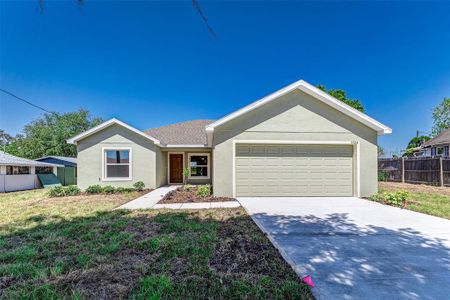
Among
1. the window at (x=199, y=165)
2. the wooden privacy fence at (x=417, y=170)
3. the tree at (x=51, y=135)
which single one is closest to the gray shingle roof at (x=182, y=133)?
the window at (x=199, y=165)

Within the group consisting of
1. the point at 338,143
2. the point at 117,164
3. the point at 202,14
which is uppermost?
the point at 202,14

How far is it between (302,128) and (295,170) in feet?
6.13

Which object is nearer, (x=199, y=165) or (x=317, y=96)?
(x=317, y=96)

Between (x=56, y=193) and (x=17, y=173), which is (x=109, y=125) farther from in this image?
(x=17, y=173)

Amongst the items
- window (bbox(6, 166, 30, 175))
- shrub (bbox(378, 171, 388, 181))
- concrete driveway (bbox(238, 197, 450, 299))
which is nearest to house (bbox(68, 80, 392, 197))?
concrete driveway (bbox(238, 197, 450, 299))

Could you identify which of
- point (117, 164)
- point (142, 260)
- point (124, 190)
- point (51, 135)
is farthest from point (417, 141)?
point (51, 135)

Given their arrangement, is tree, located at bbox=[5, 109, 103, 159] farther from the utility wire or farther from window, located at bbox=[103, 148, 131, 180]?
the utility wire

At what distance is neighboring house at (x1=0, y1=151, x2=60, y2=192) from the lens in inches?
539

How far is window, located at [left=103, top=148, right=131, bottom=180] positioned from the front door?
366 centimetres

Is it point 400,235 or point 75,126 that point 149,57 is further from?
point 75,126

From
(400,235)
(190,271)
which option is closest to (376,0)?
(400,235)

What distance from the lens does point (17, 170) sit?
48.9ft

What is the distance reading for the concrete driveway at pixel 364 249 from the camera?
2.81 m

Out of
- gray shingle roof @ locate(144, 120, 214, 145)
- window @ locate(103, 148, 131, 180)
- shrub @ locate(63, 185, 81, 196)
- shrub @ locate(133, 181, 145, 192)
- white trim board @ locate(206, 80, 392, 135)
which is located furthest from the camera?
gray shingle roof @ locate(144, 120, 214, 145)
